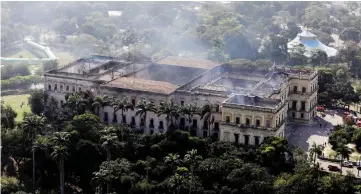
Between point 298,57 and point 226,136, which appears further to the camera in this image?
point 298,57

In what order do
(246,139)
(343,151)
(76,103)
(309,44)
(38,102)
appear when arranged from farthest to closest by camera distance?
(309,44), (38,102), (76,103), (246,139), (343,151)

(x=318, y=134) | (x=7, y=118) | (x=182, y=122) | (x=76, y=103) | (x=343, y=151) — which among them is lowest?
(x=318, y=134)

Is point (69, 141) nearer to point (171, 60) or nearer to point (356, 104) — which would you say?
point (171, 60)

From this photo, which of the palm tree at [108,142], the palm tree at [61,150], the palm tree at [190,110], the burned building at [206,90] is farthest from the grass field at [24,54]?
the palm tree at [108,142]

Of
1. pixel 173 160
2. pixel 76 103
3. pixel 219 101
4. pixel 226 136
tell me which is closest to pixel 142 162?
pixel 173 160

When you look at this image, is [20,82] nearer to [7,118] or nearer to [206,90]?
[7,118]

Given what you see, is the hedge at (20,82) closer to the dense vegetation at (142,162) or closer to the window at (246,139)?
the dense vegetation at (142,162)

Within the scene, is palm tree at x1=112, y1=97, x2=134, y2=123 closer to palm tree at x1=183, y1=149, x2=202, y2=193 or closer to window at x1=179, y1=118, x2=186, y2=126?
window at x1=179, y1=118, x2=186, y2=126
